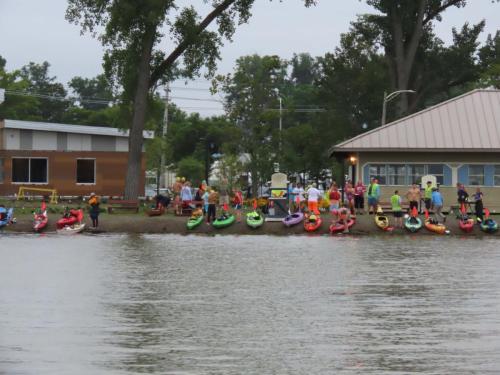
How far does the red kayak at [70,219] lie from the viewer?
54438mm

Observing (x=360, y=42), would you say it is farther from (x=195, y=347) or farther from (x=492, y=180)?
(x=195, y=347)

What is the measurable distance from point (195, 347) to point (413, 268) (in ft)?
54.9

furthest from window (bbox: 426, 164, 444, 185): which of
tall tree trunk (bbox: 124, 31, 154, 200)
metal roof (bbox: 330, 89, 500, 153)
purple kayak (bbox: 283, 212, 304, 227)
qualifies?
tall tree trunk (bbox: 124, 31, 154, 200)

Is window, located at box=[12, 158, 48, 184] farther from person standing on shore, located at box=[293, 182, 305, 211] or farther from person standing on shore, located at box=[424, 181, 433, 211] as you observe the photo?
person standing on shore, located at box=[424, 181, 433, 211]

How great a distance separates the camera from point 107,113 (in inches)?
5399

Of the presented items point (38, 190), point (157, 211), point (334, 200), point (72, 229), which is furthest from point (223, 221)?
point (38, 190)

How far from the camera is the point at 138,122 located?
212 feet

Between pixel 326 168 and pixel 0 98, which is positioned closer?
pixel 0 98

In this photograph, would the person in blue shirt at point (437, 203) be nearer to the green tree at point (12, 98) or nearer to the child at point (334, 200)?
the child at point (334, 200)

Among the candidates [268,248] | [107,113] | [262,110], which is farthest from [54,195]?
[107,113]

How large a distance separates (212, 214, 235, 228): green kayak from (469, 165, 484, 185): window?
1813 cm

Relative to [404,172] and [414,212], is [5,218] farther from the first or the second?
[404,172]

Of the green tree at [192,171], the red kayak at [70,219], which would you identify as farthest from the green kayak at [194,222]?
the green tree at [192,171]

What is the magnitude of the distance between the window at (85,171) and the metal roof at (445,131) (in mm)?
14982
